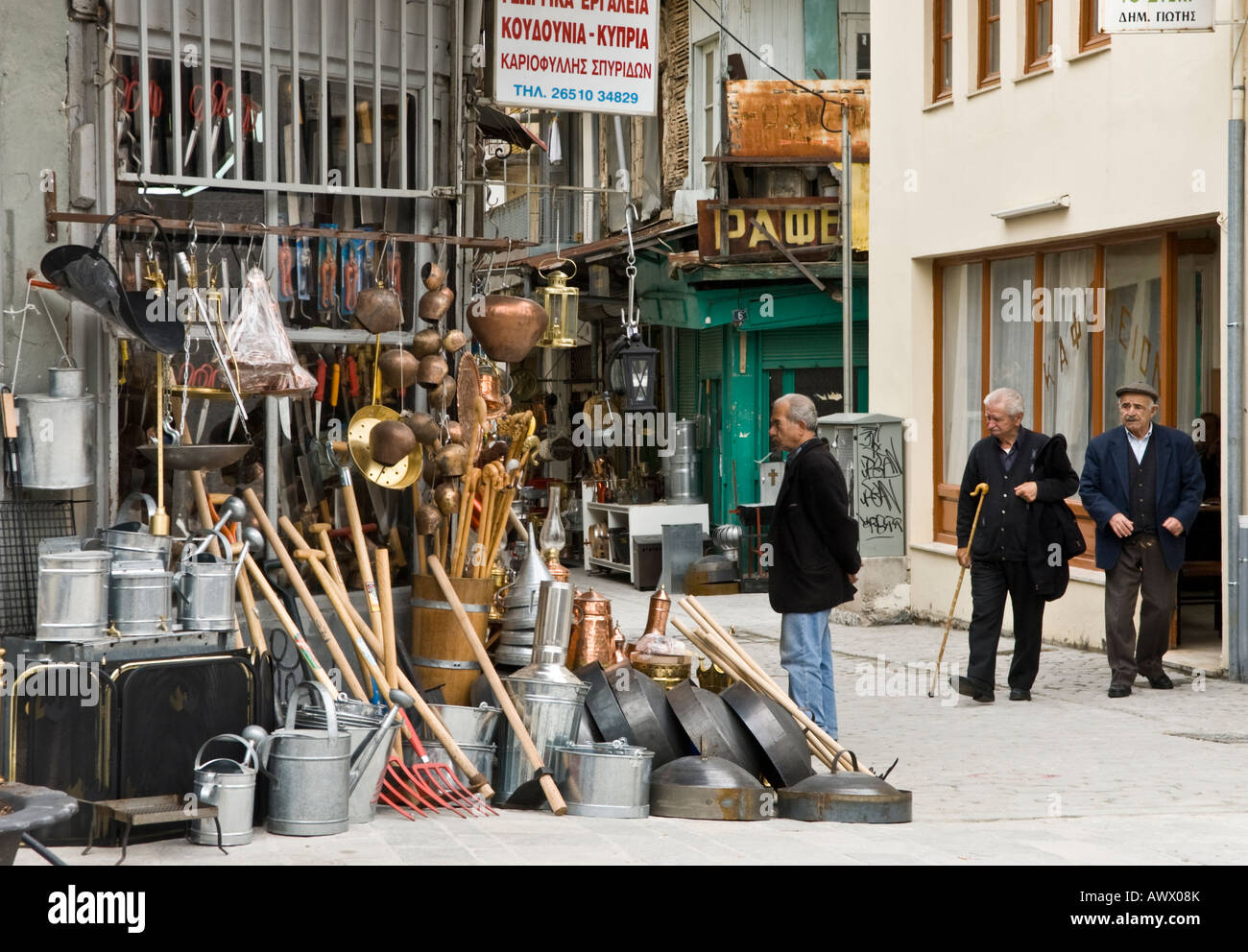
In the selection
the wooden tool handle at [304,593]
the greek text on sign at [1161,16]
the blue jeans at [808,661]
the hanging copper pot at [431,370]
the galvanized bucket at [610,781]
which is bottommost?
the galvanized bucket at [610,781]

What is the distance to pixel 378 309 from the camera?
817cm

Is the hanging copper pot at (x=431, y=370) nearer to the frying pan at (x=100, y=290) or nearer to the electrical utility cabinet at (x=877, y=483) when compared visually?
the frying pan at (x=100, y=290)

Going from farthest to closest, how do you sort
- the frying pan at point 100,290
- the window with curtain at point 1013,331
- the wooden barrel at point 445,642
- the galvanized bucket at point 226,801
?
the window with curtain at point 1013,331, the wooden barrel at point 445,642, the frying pan at point 100,290, the galvanized bucket at point 226,801

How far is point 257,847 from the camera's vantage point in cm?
614

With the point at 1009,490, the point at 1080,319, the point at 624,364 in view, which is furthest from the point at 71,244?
the point at 624,364

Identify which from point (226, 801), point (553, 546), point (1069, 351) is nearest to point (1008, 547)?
point (553, 546)

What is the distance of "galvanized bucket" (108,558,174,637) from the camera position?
21.2ft

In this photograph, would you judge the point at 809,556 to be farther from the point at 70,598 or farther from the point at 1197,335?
the point at 1197,335

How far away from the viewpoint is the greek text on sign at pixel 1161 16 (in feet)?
34.7

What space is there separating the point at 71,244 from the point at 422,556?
2562mm

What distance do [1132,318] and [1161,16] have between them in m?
2.90

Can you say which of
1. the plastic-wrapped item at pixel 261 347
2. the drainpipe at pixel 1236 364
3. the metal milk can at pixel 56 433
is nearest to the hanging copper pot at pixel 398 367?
the plastic-wrapped item at pixel 261 347

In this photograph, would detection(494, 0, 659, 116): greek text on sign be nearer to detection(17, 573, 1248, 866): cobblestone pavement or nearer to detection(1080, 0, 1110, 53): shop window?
detection(17, 573, 1248, 866): cobblestone pavement

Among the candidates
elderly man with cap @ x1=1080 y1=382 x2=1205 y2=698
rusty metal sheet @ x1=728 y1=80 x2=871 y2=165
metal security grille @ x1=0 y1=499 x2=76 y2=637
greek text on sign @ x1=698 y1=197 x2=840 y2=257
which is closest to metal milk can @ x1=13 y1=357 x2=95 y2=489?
metal security grille @ x1=0 y1=499 x2=76 y2=637
